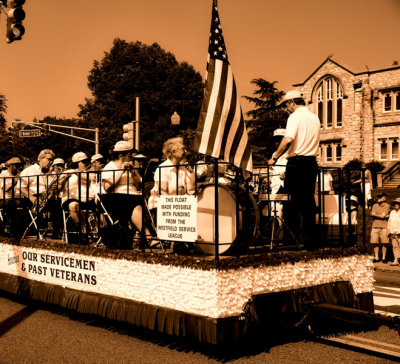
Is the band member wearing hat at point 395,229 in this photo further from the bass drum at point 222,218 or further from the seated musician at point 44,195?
the bass drum at point 222,218

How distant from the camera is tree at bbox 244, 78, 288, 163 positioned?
152ft

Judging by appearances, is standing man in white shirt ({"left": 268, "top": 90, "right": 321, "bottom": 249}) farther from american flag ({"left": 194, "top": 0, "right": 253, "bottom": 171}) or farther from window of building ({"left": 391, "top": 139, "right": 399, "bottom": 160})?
window of building ({"left": 391, "top": 139, "right": 399, "bottom": 160})

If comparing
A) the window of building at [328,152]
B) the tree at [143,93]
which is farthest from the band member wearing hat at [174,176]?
the tree at [143,93]

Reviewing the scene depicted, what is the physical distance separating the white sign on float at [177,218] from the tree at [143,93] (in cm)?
4576

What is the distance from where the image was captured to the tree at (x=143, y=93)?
52.3 meters

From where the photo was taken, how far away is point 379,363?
4805 mm

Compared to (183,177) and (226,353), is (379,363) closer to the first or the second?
(226,353)

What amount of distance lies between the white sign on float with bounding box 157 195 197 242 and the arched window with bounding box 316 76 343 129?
44.4 meters

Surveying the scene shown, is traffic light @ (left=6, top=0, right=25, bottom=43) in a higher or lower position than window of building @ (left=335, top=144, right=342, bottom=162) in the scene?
lower

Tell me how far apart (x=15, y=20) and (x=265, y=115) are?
1466 inches

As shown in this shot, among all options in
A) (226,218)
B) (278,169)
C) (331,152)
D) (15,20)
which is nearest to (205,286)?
(226,218)

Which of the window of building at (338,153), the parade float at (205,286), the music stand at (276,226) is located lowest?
the parade float at (205,286)

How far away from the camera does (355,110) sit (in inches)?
1837

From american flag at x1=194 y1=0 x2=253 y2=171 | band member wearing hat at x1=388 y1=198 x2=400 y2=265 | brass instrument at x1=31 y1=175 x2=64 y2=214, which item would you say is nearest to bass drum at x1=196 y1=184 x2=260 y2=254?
american flag at x1=194 y1=0 x2=253 y2=171
